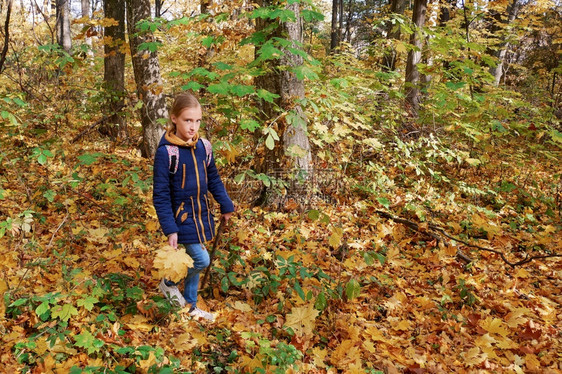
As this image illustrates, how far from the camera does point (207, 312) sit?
10.00 feet

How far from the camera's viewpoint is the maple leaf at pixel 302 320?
2.94 meters

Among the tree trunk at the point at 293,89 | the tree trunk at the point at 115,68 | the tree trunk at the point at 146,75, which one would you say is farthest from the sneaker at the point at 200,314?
the tree trunk at the point at 115,68

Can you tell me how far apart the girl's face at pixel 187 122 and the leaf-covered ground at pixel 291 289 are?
1331 millimetres

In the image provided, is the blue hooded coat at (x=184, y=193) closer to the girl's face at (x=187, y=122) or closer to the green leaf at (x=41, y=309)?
the girl's face at (x=187, y=122)

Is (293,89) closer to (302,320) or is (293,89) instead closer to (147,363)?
(302,320)

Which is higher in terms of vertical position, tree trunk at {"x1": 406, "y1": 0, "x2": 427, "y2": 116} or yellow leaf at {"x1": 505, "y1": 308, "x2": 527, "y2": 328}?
tree trunk at {"x1": 406, "y1": 0, "x2": 427, "y2": 116}

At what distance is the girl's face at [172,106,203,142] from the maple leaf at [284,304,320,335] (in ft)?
5.57

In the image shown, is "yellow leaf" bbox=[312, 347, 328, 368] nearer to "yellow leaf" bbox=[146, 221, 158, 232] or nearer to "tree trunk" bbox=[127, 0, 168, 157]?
"yellow leaf" bbox=[146, 221, 158, 232]

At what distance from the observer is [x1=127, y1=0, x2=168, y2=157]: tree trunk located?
5.47 meters

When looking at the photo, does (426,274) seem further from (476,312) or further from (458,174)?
(458,174)

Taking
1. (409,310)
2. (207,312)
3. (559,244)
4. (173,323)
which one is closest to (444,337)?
(409,310)

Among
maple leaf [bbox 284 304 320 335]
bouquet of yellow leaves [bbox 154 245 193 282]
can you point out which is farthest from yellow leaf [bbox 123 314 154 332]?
maple leaf [bbox 284 304 320 335]

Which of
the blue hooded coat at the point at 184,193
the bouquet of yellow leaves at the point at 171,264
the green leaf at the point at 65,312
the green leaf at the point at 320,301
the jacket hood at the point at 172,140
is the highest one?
the jacket hood at the point at 172,140

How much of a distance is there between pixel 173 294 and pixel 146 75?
4.08 m
